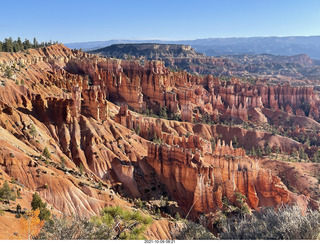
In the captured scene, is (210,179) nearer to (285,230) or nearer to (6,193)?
(6,193)

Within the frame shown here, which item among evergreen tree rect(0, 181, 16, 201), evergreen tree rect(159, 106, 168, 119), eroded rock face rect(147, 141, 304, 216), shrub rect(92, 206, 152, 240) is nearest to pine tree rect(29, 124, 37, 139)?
evergreen tree rect(0, 181, 16, 201)

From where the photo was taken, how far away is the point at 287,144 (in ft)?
274

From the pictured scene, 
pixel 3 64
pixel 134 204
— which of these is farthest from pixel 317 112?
pixel 3 64

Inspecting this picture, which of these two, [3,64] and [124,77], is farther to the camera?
[124,77]

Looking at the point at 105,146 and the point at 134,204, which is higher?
the point at 105,146

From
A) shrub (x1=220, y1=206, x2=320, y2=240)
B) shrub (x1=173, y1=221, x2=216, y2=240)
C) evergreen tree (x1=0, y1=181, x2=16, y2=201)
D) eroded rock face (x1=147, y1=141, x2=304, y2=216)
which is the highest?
shrub (x1=220, y1=206, x2=320, y2=240)

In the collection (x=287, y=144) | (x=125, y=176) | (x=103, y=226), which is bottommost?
(x=287, y=144)

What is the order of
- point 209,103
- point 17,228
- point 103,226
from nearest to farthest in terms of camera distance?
1. point 103,226
2. point 17,228
3. point 209,103

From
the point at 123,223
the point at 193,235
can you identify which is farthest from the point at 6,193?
the point at 193,235

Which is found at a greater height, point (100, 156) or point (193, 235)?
point (193, 235)

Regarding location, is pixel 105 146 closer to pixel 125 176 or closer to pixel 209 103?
pixel 125 176

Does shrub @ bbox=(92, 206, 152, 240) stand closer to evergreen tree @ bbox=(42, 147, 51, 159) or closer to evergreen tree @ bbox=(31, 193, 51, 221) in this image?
evergreen tree @ bbox=(31, 193, 51, 221)

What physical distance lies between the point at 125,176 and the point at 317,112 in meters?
95.1

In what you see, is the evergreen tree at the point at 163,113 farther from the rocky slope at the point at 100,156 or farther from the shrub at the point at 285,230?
the shrub at the point at 285,230
